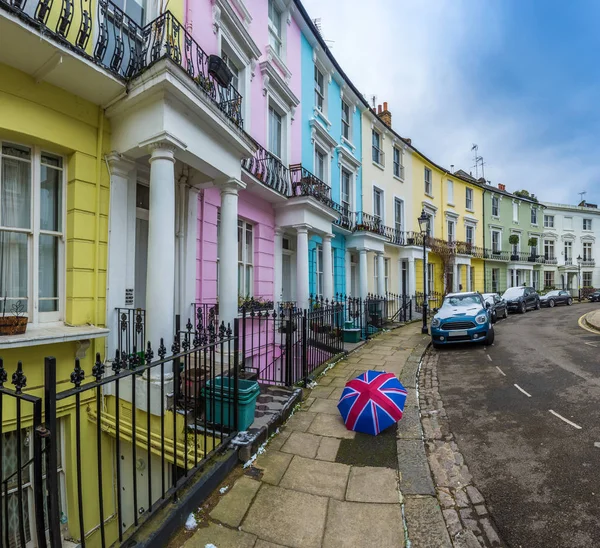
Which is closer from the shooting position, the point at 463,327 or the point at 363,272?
the point at 463,327

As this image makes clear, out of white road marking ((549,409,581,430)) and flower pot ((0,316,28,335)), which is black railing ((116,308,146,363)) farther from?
white road marking ((549,409,581,430))

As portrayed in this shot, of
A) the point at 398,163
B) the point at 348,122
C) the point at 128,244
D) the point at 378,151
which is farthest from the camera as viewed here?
the point at 398,163

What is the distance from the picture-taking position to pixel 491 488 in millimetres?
3311

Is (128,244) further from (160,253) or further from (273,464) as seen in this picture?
(273,464)

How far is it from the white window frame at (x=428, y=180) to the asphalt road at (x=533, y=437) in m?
16.0

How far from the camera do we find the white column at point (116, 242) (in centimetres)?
507

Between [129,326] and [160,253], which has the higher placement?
[160,253]

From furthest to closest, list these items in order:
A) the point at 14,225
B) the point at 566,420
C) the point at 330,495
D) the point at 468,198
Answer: the point at 468,198 < the point at 566,420 < the point at 14,225 < the point at 330,495

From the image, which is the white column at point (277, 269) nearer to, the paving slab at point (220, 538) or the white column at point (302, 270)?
the white column at point (302, 270)

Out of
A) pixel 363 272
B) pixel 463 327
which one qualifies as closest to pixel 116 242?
pixel 463 327

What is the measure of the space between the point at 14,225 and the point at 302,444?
458cm

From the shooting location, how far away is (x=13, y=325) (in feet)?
→ 13.1

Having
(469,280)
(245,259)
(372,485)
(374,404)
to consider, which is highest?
(245,259)

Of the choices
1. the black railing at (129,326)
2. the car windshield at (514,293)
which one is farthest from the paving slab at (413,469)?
the car windshield at (514,293)
